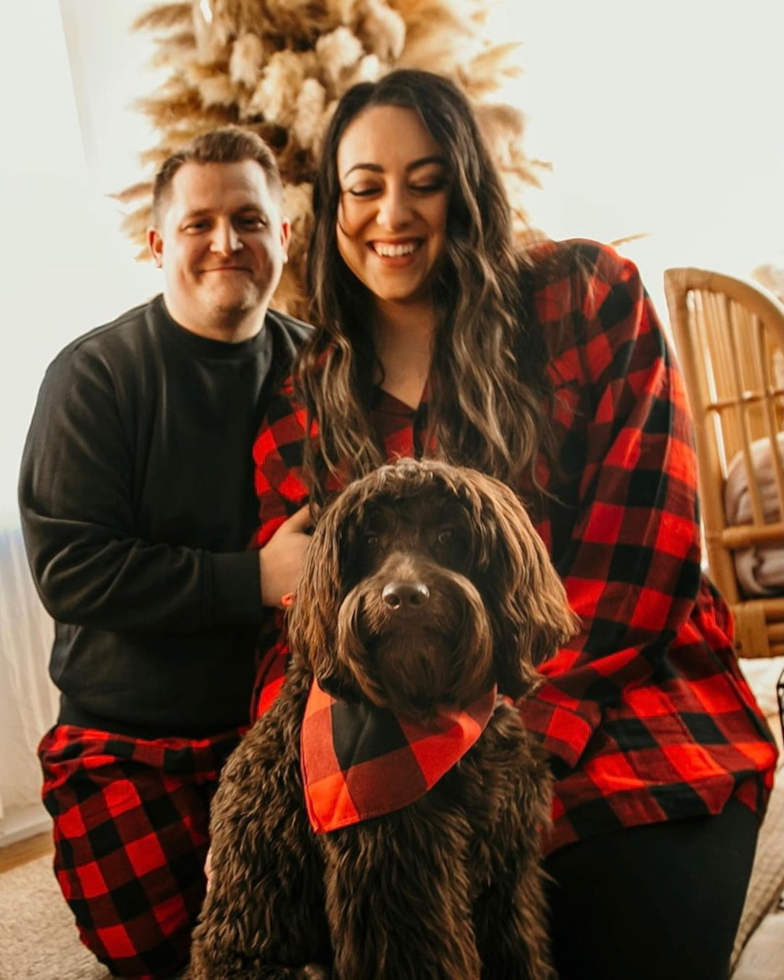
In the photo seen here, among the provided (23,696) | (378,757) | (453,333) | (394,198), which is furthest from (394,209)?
(23,696)

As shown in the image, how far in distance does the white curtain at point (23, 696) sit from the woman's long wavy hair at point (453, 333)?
2.27 feet

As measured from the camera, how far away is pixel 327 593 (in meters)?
0.67

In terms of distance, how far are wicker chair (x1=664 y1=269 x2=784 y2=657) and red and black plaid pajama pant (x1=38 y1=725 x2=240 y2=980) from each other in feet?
2.31

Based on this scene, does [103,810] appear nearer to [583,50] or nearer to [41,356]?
[41,356]

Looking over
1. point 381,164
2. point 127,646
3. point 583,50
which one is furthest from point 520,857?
point 583,50

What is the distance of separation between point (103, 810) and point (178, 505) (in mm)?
347

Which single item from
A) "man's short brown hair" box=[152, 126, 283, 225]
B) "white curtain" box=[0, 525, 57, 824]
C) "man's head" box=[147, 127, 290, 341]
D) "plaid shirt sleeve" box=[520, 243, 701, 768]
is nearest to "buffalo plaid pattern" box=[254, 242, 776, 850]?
"plaid shirt sleeve" box=[520, 243, 701, 768]

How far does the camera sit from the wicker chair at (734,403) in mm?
1177

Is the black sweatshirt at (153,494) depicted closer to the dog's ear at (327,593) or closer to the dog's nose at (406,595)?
the dog's ear at (327,593)

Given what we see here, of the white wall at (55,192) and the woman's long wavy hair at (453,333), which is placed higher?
the white wall at (55,192)

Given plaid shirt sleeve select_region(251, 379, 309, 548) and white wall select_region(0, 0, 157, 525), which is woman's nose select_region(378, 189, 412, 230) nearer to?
plaid shirt sleeve select_region(251, 379, 309, 548)

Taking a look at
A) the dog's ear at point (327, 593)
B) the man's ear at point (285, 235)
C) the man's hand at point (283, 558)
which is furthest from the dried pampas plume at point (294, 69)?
the dog's ear at point (327, 593)

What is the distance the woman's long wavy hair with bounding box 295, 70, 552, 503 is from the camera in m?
0.79

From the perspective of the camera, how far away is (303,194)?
96 centimetres
